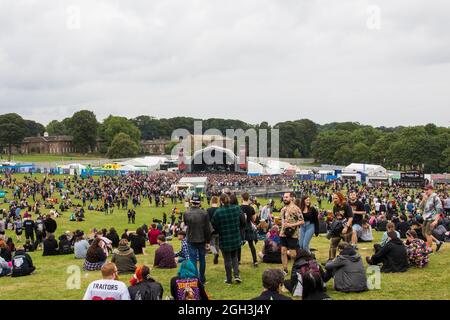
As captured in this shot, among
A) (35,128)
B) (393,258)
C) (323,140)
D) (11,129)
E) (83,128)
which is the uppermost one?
(35,128)

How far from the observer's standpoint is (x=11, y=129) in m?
106

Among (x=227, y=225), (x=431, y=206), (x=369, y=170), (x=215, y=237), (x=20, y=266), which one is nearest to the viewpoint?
(x=227, y=225)

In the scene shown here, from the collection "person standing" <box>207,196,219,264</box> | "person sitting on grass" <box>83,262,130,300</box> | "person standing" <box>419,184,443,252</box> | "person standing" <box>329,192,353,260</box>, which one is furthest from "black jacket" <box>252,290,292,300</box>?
"person standing" <box>419,184,443,252</box>

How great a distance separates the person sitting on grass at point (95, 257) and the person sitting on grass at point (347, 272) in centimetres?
531

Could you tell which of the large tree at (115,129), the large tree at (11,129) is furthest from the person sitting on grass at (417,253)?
the large tree at (115,129)

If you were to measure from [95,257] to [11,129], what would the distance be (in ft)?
348

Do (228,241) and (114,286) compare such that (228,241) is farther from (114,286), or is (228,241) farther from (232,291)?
(114,286)

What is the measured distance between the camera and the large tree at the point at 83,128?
114875 millimetres

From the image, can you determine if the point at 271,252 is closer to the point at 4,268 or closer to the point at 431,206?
the point at 431,206

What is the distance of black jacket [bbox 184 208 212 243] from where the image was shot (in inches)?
316

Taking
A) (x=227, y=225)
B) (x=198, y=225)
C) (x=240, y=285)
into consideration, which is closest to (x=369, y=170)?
(x=240, y=285)

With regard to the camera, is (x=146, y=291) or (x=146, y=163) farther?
(x=146, y=163)

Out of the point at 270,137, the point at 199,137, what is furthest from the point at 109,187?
the point at 270,137
